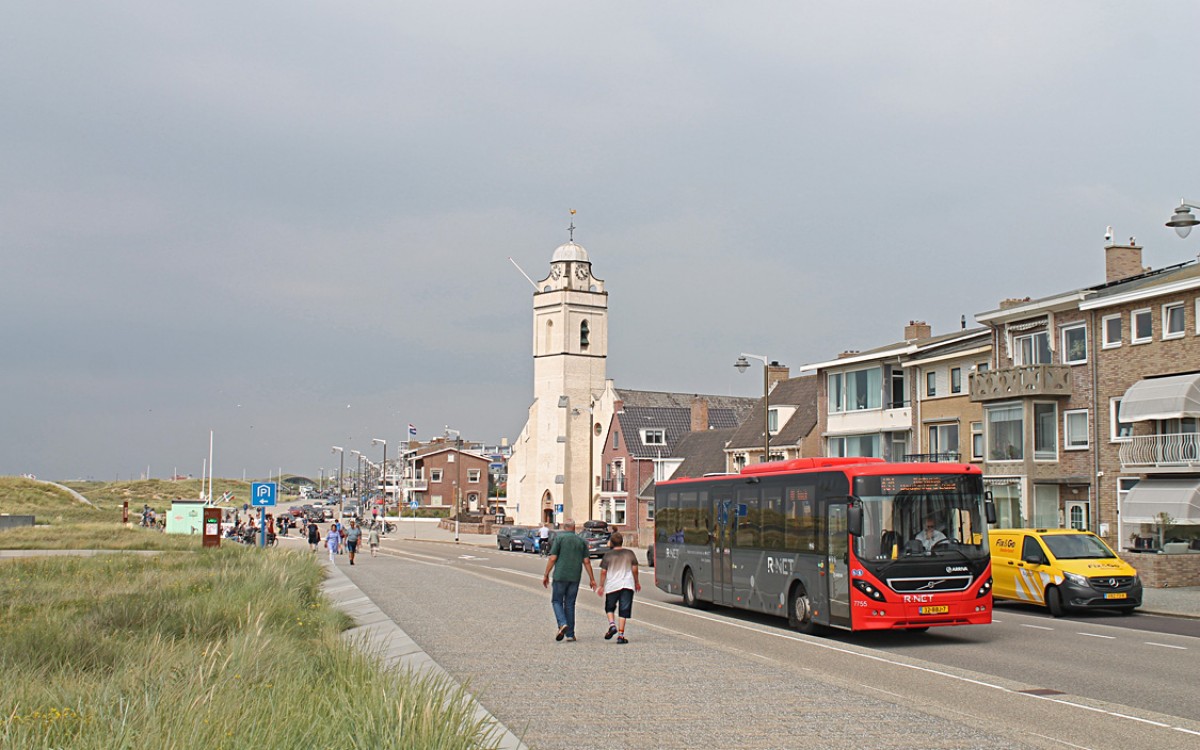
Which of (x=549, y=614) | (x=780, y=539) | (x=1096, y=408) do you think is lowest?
(x=549, y=614)

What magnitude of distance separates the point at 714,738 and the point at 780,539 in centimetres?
1246

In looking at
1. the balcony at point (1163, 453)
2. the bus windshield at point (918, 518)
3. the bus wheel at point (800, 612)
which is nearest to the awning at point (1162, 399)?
the balcony at point (1163, 453)

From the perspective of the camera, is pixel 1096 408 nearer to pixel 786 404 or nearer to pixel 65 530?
pixel 786 404

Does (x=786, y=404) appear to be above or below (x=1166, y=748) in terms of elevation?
above

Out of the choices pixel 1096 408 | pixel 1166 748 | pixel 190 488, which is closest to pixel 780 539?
pixel 1166 748

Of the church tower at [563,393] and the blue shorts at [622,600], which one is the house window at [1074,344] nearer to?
the blue shorts at [622,600]

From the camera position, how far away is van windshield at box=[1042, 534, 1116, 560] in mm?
26219

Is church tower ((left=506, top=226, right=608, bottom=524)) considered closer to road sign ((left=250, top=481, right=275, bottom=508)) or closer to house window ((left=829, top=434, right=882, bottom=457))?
house window ((left=829, top=434, right=882, bottom=457))

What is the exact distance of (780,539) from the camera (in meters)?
22.6

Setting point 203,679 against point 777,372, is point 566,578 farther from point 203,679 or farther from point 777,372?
point 777,372

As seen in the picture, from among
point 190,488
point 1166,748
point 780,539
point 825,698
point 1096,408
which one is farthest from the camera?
point 190,488

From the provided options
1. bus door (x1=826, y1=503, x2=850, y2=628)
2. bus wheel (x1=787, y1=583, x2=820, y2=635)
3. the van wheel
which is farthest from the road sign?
bus door (x1=826, y1=503, x2=850, y2=628)

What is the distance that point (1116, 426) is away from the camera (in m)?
38.5

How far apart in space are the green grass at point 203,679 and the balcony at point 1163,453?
2543 cm
